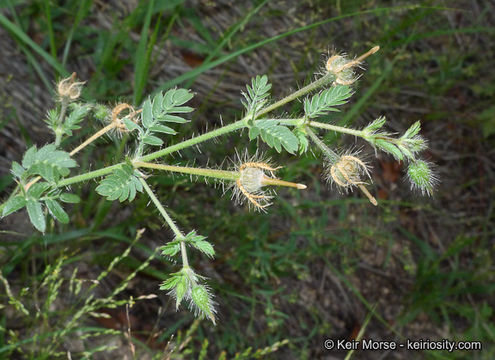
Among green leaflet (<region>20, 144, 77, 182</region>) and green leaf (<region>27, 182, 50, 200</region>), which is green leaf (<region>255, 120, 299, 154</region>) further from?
green leaf (<region>27, 182, 50, 200</region>)

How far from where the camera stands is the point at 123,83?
2963mm

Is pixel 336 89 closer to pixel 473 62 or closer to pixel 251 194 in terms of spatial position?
pixel 251 194

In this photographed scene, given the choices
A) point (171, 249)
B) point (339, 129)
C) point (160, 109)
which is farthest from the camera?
point (160, 109)

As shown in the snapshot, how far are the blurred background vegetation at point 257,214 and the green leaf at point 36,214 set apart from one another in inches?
29.2

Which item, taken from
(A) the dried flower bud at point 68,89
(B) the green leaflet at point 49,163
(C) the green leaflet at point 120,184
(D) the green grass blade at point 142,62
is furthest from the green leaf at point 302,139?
(D) the green grass blade at point 142,62

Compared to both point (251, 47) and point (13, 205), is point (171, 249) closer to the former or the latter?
point (13, 205)

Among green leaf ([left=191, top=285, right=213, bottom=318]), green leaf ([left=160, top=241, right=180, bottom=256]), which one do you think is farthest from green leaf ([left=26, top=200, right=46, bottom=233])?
green leaf ([left=191, top=285, right=213, bottom=318])

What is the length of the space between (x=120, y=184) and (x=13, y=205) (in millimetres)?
303

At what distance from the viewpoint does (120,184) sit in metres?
1.29

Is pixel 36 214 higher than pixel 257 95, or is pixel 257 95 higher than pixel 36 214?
pixel 257 95

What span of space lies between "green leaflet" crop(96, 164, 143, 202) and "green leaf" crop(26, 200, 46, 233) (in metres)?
0.20

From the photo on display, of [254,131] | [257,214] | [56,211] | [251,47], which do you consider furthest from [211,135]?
[257,214]

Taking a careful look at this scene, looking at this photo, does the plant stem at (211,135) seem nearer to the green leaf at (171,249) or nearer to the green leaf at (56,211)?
the green leaf at (56,211)

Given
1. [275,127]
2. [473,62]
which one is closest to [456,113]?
[473,62]
